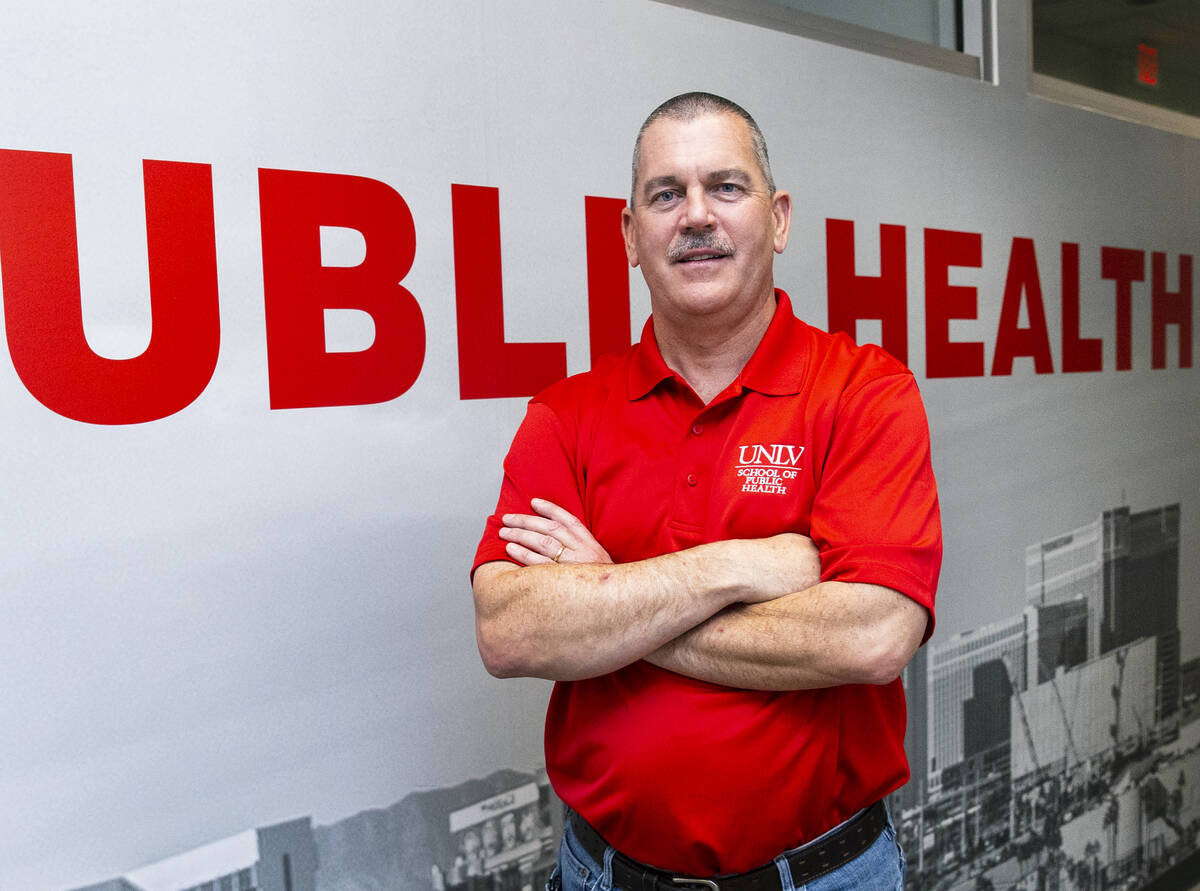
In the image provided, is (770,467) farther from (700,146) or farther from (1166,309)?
(1166,309)

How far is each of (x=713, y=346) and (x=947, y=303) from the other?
1307 mm

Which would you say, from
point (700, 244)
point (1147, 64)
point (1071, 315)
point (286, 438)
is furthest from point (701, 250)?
point (1147, 64)

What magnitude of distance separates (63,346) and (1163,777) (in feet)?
11.1

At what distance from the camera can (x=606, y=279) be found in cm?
192

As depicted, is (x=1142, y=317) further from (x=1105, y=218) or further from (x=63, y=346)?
(x=63, y=346)

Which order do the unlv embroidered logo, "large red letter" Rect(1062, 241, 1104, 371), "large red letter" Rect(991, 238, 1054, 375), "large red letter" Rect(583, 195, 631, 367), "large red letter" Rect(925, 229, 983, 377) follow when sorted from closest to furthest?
the unlv embroidered logo < "large red letter" Rect(583, 195, 631, 367) < "large red letter" Rect(925, 229, 983, 377) < "large red letter" Rect(991, 238, 1054, 375) < "large red letter" Rect(1062, 241, 1104, 371)

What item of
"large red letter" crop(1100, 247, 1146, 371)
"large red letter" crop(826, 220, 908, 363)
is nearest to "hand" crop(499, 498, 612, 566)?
"large red letter" crop(826, 220, 908, 363)

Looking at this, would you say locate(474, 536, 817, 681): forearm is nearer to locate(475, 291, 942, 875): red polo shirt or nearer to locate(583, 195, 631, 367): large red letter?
locate(475, 291, 942, 875): red polo shirt

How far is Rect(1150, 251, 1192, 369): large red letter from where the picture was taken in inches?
127

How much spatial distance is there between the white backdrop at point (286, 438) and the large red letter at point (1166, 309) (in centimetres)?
146

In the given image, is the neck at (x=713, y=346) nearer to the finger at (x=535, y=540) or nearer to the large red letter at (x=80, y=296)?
the finger at (x=535, y=540)

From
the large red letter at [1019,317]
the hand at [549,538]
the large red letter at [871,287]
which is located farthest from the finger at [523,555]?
the large red letter at [1019,317]

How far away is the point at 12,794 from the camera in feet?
4.38

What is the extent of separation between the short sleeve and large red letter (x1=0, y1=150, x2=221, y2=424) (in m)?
0.83
